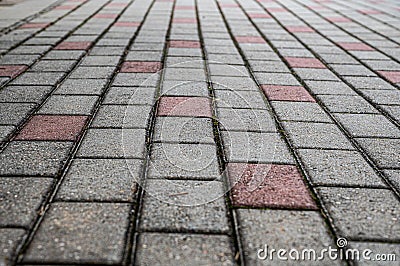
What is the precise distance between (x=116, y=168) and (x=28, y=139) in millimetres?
626

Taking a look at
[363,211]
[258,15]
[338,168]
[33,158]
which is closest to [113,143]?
[33,158]

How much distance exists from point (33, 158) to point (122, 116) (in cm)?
71

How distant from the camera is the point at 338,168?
2.23 meters

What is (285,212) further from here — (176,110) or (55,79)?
(55,79)

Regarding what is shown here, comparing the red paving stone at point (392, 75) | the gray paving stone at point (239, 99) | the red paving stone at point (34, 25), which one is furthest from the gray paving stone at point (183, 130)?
the red paving stone at point (34, 25)

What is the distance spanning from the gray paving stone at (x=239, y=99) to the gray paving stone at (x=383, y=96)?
2.63 feet

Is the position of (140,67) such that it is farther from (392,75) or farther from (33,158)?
(392,75)

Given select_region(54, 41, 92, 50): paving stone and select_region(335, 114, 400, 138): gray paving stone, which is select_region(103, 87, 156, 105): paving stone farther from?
select_region(54, 41, 92, 50): paving stone

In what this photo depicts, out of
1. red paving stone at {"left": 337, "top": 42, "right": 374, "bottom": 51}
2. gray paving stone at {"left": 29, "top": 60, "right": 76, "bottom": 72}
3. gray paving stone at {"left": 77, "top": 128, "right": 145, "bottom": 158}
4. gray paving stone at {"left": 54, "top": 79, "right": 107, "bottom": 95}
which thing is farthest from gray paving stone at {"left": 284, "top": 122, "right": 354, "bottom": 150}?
red paving stone at {"left": 337, "top": 42, "right": 374, "bottom": 51}

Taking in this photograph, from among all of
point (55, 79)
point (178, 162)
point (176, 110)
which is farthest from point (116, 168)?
point (55, 79)

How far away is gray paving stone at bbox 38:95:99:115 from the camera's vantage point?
9.49ft

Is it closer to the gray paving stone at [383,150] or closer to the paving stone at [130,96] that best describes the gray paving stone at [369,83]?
the gray paving stone at [383,150]

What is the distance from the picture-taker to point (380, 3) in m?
8.26

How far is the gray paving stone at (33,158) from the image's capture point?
6.97 feet
